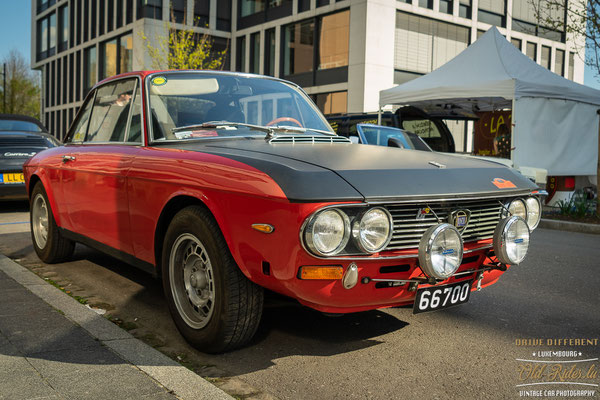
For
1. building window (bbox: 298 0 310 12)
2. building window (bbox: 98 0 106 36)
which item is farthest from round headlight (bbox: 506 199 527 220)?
building window (bbox: 98 0 106 36)

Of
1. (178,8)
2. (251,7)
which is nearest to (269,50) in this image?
(251,7)

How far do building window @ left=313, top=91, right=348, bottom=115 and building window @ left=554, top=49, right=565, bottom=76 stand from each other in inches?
589

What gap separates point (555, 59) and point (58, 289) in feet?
116

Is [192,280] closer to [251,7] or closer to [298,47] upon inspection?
[298,47]

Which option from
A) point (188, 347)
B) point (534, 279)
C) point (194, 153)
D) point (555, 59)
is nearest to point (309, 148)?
point (194, 153)

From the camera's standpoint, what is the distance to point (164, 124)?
4066 millimetres

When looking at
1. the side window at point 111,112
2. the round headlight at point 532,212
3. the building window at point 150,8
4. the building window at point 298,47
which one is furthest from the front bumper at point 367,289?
the building window at point 150,8

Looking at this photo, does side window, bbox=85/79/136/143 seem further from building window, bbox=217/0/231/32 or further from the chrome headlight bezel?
building window, bbox=217/0/231/32

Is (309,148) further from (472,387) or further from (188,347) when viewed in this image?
(472,387)

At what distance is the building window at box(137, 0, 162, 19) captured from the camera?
3259cm

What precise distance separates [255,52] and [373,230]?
3101 centimetres

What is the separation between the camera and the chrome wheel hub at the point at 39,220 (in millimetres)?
5723

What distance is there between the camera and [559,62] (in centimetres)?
3456

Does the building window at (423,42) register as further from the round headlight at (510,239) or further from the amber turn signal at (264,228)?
the amber turn signal at (264,228)
